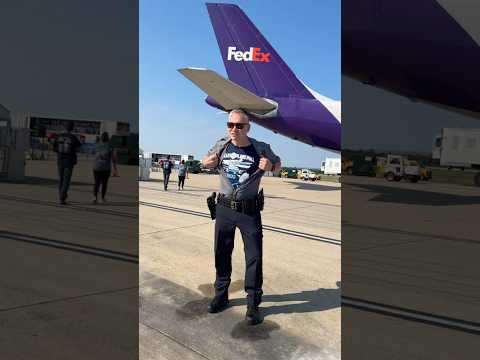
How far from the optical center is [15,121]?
5.37 ft

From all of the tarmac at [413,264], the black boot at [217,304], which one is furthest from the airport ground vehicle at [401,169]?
the black boot at [217,304]

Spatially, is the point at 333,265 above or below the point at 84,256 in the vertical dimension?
below

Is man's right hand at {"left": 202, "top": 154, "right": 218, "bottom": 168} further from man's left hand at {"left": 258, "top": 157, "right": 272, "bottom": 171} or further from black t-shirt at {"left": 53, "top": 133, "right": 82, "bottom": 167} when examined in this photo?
black t-shirt at {"left": 53, "top": 133, "right": 82, "bottom": 167}

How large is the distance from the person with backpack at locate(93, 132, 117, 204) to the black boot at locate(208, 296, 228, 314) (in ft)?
4.85

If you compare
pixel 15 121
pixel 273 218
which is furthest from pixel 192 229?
pixel 15 121

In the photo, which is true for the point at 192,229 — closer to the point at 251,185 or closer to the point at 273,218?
the point at 273,218

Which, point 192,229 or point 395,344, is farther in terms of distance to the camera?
point 192,229

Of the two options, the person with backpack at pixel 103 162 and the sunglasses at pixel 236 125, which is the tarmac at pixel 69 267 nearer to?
the person with backpack at pixel 103 162

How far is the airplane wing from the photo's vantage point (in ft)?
40.2

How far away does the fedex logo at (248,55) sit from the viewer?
661 inches

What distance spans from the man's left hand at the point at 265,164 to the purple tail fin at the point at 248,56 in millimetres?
14005

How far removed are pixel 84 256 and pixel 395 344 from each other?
177 centimetres

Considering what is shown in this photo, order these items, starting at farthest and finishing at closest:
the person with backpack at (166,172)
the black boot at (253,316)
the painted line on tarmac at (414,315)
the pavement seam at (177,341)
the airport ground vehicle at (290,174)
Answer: the airport ground vehicle at (290,174) → the person with backpack at (166,172) → the black boot at (253,316) → the pavement seam at (177,341) → the painted line on tarmac at (414,315)

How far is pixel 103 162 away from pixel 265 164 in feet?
4.09
